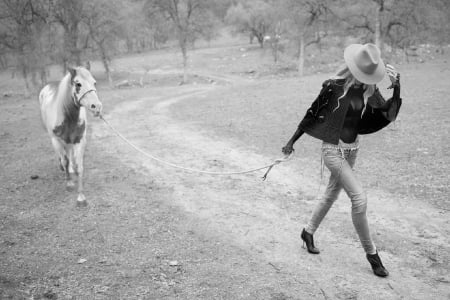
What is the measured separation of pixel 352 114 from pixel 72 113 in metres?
4.75

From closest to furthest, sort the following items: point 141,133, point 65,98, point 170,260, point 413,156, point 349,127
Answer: point 349,127
point 170,260
point 65,98
point 413,156
point 141,133

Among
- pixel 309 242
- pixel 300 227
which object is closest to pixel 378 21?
pixel 300 227

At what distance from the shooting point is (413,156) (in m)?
8.14

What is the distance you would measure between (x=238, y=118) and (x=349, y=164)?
30.3 feet

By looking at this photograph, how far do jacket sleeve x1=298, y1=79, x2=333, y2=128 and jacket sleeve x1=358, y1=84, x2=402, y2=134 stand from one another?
0.47 meters

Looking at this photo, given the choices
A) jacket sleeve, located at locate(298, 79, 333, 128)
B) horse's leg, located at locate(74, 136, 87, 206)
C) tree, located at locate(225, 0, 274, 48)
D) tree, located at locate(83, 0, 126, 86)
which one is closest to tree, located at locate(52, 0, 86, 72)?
tree, located at locate(83, 0, 126, 86)

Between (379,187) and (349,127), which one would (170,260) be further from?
(379,187)

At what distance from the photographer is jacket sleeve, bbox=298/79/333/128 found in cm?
389

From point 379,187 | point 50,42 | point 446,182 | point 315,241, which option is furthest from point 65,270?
point 50,42

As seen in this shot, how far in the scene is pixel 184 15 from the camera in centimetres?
3222

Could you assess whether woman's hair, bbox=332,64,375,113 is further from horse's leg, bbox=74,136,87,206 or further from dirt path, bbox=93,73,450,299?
horse's leg, bbox=74,136,87,206

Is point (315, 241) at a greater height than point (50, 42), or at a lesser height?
lesser

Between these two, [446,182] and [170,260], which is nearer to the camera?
[170,260]

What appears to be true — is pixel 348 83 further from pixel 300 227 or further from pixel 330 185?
pixel 300 227
